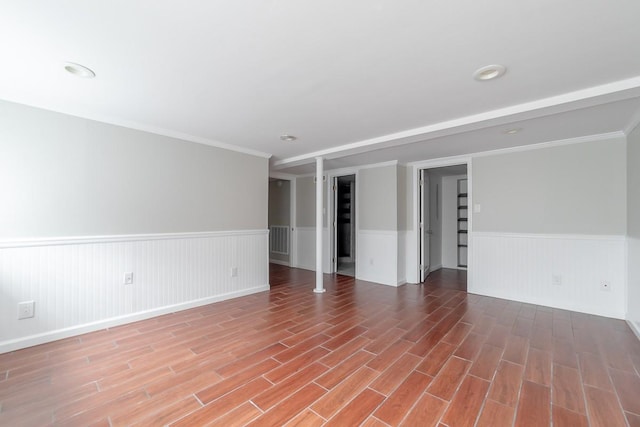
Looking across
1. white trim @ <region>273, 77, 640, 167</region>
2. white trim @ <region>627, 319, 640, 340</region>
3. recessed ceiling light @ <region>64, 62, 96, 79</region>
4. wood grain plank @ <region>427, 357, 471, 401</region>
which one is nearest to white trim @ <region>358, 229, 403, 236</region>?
white trim @ <region>273, 77, 640, 167</region>

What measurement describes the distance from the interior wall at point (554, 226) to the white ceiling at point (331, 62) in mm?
517

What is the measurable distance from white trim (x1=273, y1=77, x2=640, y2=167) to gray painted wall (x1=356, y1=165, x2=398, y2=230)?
3.83ft

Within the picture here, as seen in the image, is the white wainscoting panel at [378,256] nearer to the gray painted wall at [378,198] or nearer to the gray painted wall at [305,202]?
the gray painted wall at [378,198]

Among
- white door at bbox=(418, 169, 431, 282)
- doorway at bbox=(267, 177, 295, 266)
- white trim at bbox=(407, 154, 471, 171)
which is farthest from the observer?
doorway at bbox=(267, 177, 295, 266)

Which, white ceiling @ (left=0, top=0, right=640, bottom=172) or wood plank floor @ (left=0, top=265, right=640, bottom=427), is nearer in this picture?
white ceiling @ (left=0, top=0, right=640, bottom=172)

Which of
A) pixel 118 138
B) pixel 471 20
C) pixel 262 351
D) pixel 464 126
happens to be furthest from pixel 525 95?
pixel 118 138

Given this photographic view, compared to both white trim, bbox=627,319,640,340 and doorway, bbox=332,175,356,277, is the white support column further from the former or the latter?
white trim, bbox=627,319,640,340

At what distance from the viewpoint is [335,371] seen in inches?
80.5

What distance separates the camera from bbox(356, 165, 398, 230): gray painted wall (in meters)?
4.70

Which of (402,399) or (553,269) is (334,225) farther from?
(402,399)

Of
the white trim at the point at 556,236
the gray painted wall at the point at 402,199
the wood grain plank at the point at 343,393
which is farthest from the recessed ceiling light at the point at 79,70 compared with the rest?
the white trim at the point at 556,236

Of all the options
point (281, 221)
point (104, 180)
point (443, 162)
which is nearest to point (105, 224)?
point (104, 180)

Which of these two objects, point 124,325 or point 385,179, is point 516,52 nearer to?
point 385,179

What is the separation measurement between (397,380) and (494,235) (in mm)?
3003
